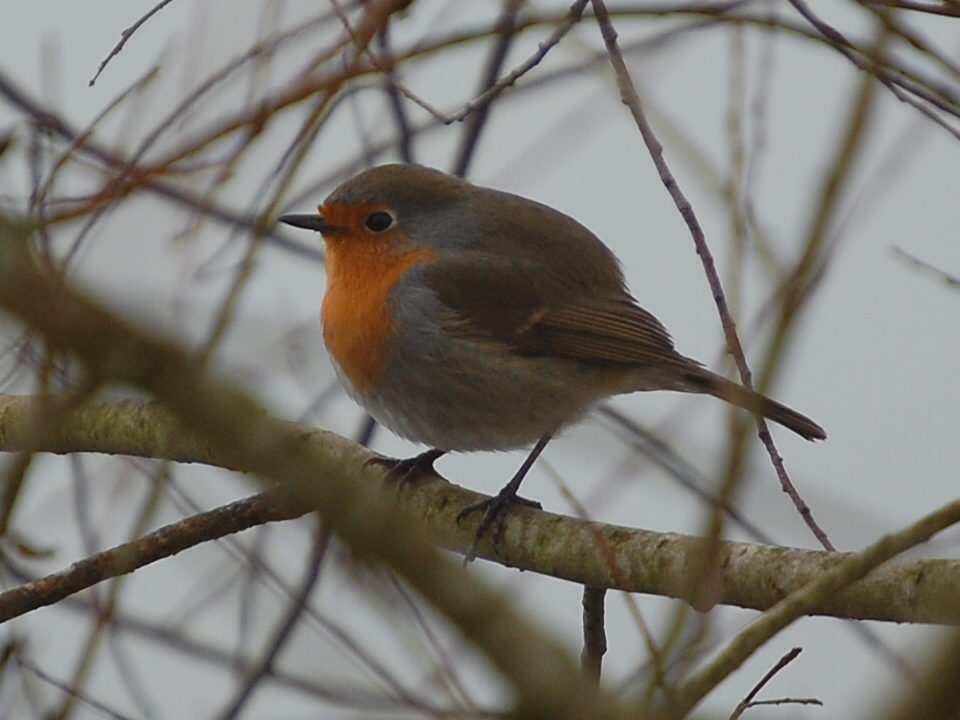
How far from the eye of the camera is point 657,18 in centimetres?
249

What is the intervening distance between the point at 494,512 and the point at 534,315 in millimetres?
1120

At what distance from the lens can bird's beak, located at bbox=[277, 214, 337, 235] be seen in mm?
4230

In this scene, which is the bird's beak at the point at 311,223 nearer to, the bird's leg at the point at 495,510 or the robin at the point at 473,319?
the robin at the point at 473,319

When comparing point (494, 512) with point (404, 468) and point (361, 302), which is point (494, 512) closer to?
point (404, 468)

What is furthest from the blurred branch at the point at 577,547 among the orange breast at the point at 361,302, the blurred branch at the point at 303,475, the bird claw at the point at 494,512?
the orange breast at the point at 361,302

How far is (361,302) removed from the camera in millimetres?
4176

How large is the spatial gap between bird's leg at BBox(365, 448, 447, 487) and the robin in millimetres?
43

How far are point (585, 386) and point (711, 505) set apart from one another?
115 inches

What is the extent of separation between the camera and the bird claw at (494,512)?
10.5ft

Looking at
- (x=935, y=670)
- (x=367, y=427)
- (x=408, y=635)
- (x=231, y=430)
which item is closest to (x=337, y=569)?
(x=408, y=635)

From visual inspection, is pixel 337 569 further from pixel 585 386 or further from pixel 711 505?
pixel 585 386

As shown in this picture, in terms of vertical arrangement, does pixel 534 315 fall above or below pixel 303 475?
above

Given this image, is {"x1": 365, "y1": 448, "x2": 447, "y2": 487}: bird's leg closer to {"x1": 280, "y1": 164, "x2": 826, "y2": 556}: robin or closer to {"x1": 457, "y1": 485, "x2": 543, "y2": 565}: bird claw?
{"x1": 280, "y1": 164, "x2": 826, "y2": 556}: robin

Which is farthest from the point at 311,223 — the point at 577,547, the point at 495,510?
the point at 577,547
